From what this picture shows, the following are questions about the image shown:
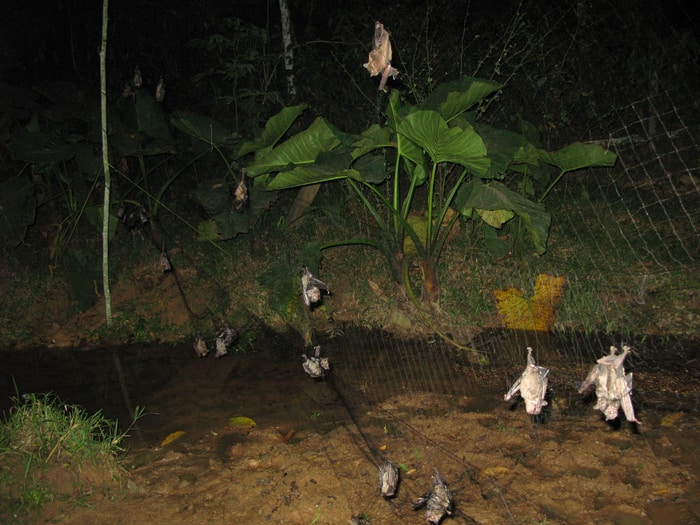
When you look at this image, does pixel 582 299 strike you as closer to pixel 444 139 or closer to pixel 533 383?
pixel 444 139

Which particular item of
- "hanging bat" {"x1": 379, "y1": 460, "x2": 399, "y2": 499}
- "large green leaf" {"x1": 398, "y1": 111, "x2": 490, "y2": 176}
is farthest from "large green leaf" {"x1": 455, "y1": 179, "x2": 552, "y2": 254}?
"hanging bat" {"x1": 379, "y1": 460, "x2": 399, "y2": 499}

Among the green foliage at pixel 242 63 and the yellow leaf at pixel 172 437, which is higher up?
the green foliage at pixel 242 63

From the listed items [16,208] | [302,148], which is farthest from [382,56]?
[16,208]

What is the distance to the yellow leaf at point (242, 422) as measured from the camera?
2680 millimetres

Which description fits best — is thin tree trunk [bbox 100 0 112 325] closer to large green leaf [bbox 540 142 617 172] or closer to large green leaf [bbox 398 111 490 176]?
large green leaf [bbox 398 111 490 176]

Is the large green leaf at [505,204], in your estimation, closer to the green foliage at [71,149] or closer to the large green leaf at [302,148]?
the large green leaf at [302,148]

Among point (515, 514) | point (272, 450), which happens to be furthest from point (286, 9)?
point (515, 514)

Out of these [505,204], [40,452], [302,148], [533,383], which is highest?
[302,148]

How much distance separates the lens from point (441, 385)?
2.99 meters

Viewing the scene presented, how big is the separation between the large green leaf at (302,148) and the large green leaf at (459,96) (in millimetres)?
576

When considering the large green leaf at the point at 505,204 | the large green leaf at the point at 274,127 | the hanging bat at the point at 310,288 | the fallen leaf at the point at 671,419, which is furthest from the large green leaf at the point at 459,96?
the fallen leaf at the point at 671,419

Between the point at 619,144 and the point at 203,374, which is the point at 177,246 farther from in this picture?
the point at 619,144

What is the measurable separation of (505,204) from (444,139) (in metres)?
0.50

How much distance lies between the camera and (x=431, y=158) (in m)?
3.41
